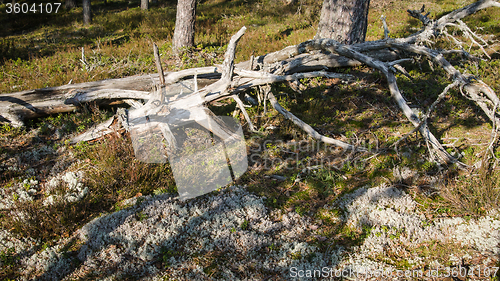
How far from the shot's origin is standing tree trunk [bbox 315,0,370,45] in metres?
6.73

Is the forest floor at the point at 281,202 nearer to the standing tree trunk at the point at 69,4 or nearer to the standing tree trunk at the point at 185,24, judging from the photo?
the standing tree trunk at the point at 185,24

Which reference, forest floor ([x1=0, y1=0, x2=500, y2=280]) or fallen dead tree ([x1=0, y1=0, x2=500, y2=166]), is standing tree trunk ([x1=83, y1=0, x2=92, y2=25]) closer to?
forest floor ([x1=0, y1=0, x2=500, y2=280])

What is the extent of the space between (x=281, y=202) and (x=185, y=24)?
21.6 ft

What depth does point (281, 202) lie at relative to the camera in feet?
14.0

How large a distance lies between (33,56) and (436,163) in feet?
35.0

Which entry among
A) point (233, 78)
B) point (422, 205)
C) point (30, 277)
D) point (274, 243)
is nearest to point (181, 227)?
point (274, 243)

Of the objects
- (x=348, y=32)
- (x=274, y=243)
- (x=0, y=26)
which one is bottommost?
(x=274, y=243)

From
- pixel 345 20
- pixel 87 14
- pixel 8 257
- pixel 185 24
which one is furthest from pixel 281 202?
pixel 87 14

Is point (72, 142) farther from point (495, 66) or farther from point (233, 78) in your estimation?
point (495, 66)

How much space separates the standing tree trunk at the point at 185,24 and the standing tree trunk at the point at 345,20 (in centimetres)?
389

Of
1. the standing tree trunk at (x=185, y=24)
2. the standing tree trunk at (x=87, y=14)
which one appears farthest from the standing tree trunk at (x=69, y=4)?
the standing tree trunk at (x=185, y=24)

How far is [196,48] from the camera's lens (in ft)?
27.9

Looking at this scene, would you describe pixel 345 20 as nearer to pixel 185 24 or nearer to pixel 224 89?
pixel 224 89

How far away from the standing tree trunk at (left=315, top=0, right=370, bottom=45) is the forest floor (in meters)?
1.06
